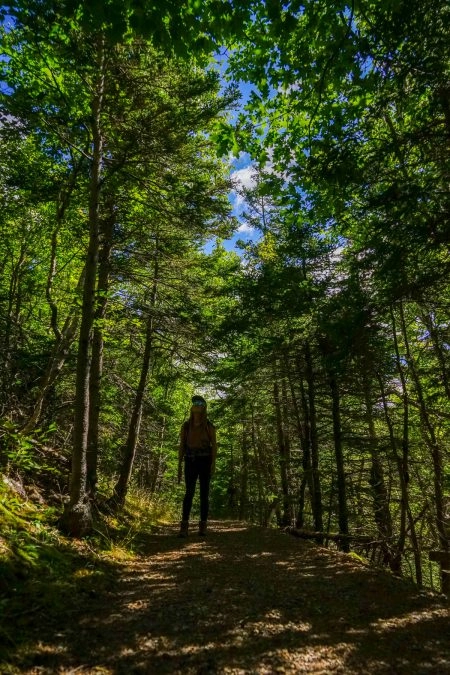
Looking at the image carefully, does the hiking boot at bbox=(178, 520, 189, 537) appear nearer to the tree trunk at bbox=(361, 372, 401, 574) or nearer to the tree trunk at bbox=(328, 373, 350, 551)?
the tree trunk at bbox=(328, 373, 350, 551)

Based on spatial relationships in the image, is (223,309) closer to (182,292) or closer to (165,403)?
(182,292)

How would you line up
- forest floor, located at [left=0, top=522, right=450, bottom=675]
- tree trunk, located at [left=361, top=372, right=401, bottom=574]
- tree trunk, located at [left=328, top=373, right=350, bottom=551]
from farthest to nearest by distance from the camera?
tree trunk, located at [left=328, top=373, right=350, bottom=551], tree trunk, located at [left=361, top=372, right=401, bottom=574], forest floor, located at [left=0, top=522, right=450, bottom=675]

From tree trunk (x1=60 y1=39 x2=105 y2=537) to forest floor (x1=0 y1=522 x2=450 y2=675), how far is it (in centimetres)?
85

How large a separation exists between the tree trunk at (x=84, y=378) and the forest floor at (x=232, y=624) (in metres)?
0.85

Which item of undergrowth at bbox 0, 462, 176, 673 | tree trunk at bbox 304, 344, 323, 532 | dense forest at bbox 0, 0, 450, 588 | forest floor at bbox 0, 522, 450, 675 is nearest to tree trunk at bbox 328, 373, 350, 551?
dense forest at bbox 0, 0, 450, 588

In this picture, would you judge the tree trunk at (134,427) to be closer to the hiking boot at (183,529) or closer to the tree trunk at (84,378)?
the hiking boot at (183,529)

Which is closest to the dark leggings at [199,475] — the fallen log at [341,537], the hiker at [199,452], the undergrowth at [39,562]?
the hiker at [199,452]

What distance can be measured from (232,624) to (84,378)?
355 cm

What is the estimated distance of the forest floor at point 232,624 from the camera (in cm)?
267

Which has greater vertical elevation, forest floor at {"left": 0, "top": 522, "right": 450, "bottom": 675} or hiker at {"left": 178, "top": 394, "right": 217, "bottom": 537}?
hiker at {"left": 178, "top": 394, "right": 217, "bottom": 537}

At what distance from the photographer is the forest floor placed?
267 centimetres

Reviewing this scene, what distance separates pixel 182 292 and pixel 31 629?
9.06 m

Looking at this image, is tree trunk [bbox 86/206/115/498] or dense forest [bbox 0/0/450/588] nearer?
dense forest [bbox 0/0/450/588]

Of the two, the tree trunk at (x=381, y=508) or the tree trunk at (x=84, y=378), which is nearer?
the tree trunk at (x=84, y=378)
